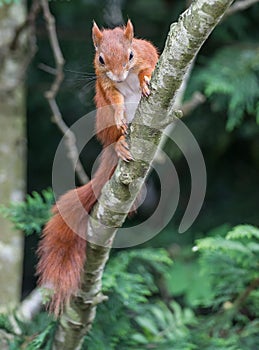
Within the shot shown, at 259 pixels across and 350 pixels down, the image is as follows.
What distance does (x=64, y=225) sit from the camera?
1.67 meters

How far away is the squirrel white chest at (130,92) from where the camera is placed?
1.60m

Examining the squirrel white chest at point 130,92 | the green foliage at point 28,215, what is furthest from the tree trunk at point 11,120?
the squirrel white chest at point 130,92

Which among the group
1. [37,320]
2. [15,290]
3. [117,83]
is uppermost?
[117,83]

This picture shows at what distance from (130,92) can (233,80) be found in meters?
0.69

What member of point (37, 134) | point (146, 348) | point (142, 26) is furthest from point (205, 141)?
point (146, 348)

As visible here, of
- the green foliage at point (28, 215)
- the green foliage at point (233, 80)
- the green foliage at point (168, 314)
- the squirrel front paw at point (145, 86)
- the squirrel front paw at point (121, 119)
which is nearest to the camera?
the squirrel front paw at point (145, 86)

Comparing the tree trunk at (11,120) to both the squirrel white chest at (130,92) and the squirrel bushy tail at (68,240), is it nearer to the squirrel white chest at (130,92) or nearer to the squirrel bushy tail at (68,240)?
the squirrel bushy tail at (68,240)

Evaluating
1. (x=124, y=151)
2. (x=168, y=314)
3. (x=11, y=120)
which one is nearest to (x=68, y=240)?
(x=124, y=151)

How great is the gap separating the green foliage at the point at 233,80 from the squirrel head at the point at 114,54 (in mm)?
600

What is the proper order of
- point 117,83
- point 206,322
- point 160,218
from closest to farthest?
point 117,83 → point 206,322 → point 160,218

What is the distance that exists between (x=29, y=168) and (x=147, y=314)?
134cm

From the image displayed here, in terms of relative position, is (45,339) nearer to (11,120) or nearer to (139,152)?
(139,152)

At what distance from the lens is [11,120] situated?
238cm

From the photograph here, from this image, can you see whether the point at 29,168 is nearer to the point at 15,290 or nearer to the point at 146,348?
the point at 15,290
